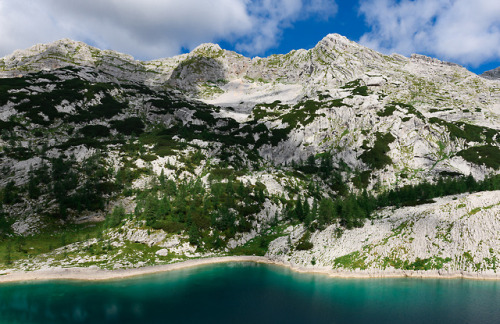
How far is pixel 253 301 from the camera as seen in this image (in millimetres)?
49062

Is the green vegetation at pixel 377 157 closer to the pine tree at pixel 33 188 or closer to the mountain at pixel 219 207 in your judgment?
the mountain at pixel 219 207

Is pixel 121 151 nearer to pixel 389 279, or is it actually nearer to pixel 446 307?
pixel 389 279

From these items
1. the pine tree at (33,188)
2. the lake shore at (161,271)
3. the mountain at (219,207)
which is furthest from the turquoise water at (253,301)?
the pine tree at (33,188)

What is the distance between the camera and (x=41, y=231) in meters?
90.2

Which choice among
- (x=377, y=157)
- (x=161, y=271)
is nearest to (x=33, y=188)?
(x=161, y=271)

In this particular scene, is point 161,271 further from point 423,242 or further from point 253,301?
point 423,242

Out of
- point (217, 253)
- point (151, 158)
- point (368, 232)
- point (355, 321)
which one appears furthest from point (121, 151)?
point (355, 321)

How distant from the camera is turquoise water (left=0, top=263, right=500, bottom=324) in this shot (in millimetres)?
40188

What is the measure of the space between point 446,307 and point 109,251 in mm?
81363

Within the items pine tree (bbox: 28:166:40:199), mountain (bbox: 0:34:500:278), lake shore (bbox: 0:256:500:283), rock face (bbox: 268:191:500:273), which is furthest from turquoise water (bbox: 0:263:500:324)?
pine tree (bbox: 28:166:40:199)

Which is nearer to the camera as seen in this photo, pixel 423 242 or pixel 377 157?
pixel 423 242

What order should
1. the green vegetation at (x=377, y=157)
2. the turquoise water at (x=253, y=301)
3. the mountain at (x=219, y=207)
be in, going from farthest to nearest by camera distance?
the green vegetation at (x=377, y=157)
the mountain at (x=219, y=207)
the turquoise water at (x=253, y=301)

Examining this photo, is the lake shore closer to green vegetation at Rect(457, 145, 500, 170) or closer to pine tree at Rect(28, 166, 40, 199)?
pine tree at Rect(28, 166, 40, 199)

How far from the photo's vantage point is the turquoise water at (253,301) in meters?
40.2
